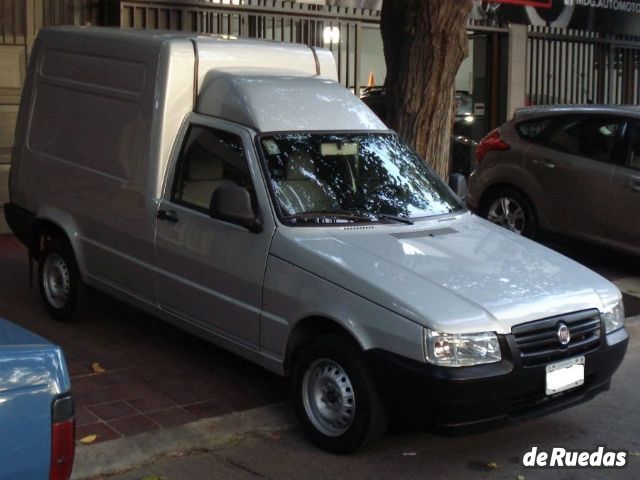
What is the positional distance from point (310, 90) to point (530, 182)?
15.0ft

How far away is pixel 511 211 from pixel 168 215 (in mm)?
5405

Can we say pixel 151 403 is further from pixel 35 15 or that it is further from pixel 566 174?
pixel 35 15

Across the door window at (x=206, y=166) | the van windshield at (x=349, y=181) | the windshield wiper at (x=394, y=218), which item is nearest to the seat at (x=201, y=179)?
the door window at (x=206, y=166)

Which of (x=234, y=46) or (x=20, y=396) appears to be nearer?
(x=20, y=396)

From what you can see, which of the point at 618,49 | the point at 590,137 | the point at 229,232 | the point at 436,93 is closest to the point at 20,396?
the point at 229,232

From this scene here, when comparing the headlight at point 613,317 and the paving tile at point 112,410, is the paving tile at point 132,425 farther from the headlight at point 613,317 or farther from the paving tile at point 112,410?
the headlight at point 613,317

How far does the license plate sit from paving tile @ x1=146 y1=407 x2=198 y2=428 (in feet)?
6.87

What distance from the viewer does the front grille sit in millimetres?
5383

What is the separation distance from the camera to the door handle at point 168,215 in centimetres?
676

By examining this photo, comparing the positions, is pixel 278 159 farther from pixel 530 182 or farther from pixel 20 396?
pixel 530 182

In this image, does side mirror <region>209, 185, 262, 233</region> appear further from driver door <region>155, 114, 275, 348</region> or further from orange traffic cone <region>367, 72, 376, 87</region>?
orange traffic cone <region>367, 72, 376, 87</region>

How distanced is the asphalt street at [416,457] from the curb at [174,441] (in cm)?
5

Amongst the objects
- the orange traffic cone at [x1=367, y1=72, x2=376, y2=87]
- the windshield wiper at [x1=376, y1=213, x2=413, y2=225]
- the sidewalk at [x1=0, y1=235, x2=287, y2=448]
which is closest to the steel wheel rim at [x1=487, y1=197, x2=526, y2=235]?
the orange traffic cone at [x1=367, y1=72, x2=376, y2=87]

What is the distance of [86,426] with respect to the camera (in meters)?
5.85
